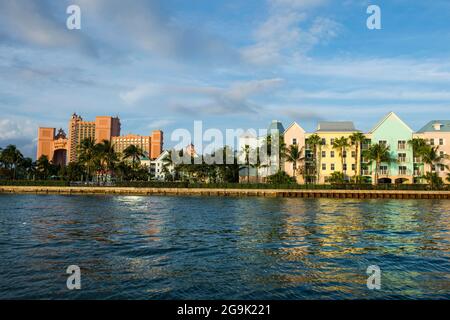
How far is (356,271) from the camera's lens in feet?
48.4

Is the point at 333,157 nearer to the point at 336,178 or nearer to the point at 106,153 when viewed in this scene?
the point at 336,178

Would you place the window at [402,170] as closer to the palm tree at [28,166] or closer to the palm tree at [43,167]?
the palm tree at [28,166]

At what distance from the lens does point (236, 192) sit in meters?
82.2

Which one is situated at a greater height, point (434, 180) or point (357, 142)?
point (357, 142)

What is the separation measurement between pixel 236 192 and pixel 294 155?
66.5 feet

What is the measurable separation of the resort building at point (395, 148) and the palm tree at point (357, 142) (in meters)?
2.87

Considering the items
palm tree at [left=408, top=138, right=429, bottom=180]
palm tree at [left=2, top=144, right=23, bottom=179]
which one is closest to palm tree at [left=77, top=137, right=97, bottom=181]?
palm tree at [left=2, top=144, right=23, bottom=179]

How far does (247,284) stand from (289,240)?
997 cm

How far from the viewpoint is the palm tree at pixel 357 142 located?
89375 millimetres

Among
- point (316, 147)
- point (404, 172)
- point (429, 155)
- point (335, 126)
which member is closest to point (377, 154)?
point (404, 172)

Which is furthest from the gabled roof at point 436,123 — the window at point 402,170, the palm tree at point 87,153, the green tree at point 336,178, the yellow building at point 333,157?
the palm tree at point 87,153
